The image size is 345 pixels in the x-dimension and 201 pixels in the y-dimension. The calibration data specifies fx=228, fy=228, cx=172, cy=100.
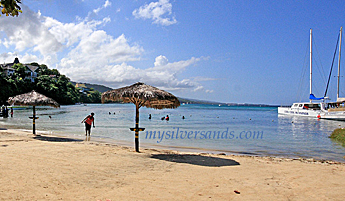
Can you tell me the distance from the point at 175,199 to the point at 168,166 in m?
2.64

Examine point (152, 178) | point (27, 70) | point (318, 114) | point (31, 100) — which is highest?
point (27, 70)

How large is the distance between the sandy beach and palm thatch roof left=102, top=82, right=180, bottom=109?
7.37 feet

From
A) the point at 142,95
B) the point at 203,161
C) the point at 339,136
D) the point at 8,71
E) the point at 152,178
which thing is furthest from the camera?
the point at 8,71

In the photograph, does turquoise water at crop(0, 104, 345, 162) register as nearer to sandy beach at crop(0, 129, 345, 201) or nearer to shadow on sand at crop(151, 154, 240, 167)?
shadow on sand at crop(151, 154, 240, 167)

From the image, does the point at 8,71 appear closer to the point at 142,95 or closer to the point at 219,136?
the point at 219,136

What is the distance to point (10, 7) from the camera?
9656mm

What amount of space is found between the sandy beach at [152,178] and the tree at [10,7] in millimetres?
6089

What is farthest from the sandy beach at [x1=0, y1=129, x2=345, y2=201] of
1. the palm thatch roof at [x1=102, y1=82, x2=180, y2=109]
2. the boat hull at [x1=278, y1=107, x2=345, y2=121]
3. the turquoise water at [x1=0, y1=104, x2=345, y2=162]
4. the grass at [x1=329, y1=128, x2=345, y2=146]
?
the boat hull at [x1=278, y1=107, x2=345, y2=121]

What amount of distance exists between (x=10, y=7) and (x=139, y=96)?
682 centimetres

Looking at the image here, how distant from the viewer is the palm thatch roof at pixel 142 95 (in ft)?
28.8

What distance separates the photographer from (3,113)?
96.1ft

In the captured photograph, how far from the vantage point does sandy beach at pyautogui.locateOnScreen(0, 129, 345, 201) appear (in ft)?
15.4

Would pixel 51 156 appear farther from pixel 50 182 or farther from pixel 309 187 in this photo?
pixel 309 187

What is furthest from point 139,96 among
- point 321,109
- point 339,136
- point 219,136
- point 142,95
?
point 321,109
